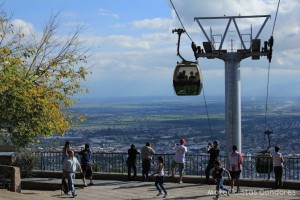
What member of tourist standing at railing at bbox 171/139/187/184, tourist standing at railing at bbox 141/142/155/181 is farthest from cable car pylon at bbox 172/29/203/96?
tourist standing at railing at bbox 141/142/155/181

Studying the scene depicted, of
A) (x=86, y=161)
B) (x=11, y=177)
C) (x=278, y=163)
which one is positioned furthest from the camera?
(x=86, y=161)

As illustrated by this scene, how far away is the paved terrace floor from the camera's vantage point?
17578 mm

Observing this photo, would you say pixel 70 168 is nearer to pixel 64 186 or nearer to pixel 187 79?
pixel 64 186

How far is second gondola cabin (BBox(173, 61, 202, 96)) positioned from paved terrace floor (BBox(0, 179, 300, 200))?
10.8ft

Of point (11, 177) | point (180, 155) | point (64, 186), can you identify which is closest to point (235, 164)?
point (180, 155)

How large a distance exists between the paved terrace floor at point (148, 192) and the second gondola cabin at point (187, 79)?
3.29m

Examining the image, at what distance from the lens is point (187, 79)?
68.2 feet

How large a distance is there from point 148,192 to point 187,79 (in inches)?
173

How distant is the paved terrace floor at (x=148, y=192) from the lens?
57.7ft

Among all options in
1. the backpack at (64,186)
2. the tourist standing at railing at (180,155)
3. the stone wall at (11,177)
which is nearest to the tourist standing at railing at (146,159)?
the tourist standing at railing at (180,155)

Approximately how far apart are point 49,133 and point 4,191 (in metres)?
3.62

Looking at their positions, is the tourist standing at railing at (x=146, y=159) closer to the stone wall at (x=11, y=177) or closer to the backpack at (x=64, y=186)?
the backpack at (x=64, y=186)

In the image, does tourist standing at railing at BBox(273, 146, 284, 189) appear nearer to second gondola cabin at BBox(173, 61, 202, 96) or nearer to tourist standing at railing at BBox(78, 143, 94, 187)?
second gondola cabin at BBox(173, 61, 202, 96)

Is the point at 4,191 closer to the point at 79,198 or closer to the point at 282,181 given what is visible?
the point at 79,198
